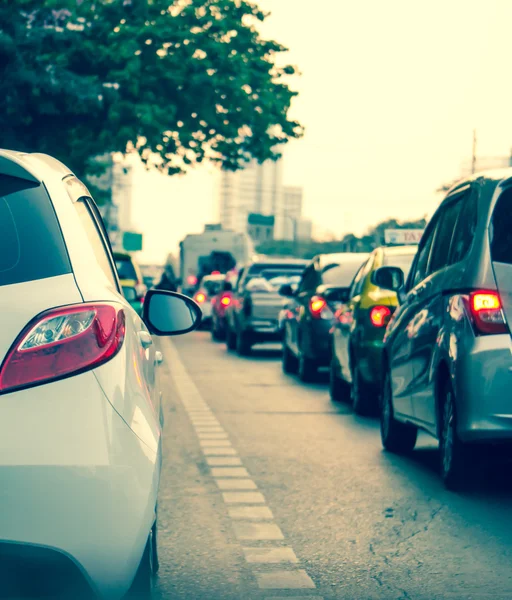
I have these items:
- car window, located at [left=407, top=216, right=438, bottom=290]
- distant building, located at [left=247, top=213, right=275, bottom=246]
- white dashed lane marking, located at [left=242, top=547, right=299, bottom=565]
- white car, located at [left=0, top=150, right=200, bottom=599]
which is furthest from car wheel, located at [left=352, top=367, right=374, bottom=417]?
distant building, located at [left=247, top=213, right=275, bottom=246]

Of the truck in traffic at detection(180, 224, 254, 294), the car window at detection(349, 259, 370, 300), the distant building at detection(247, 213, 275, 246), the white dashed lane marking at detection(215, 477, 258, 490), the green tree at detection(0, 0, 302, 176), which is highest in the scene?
the green tree at detection(0, 0, 302, 176)

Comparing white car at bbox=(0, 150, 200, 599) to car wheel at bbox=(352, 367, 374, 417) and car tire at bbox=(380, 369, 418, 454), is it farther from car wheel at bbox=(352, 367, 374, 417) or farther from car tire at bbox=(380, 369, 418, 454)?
car wheel at bbox=(352, 367, 374, 417)

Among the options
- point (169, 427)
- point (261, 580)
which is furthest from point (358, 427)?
point (261, 580)

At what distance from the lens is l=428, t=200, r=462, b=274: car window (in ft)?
28.9

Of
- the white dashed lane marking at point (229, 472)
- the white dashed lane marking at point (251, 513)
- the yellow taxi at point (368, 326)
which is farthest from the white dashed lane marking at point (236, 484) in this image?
the yellow taxi at point (368, 326)

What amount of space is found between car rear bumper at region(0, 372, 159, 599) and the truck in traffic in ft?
175

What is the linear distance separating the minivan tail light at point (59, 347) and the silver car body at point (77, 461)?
2cm

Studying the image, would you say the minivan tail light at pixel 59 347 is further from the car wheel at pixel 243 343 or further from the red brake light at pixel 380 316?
the car wheel at pixel 243 343

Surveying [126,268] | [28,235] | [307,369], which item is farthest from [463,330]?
[126,268]

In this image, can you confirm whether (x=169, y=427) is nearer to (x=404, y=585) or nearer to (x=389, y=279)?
(x=389, y=279)

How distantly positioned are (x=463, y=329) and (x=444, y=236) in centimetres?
138

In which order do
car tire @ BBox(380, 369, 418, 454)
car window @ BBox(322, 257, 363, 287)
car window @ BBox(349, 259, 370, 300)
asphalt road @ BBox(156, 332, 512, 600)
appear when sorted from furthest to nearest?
car window @ BBox(322, 257, 363, 287), car window @ BBox(349, 259, 370, 300), car tire @ BBox(380, 369, 418, 454), asphalt road @ BBox(156, 332, 512, 600)

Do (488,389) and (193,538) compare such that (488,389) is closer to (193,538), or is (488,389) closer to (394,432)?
(193,538)

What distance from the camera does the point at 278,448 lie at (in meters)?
10.7
